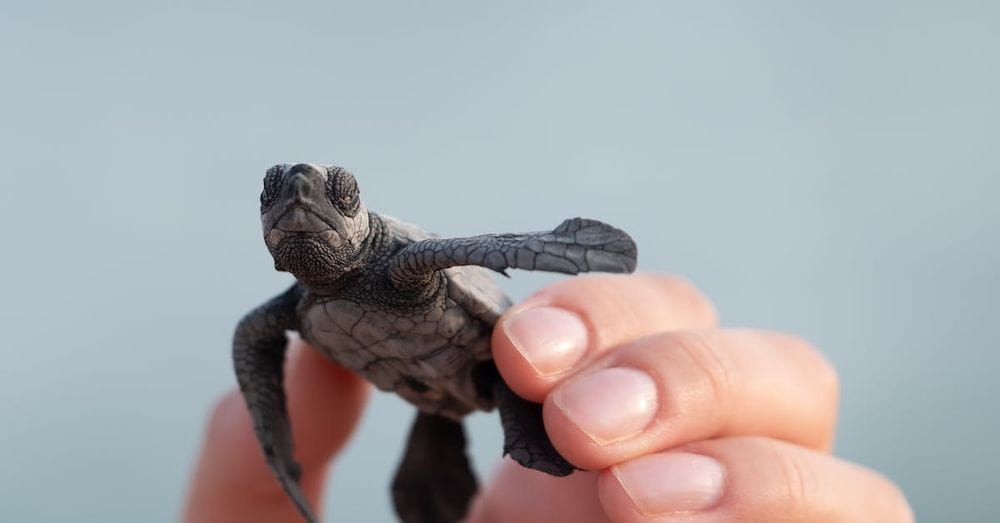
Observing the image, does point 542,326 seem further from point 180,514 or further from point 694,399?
point 180,514

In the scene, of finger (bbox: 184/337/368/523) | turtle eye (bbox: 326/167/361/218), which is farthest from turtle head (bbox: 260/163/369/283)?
finger (bbox: 184/337/368/523)

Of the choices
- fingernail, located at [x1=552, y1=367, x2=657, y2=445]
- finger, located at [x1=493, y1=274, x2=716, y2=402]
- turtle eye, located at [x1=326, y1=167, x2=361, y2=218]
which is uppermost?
turtle eye, located at [x1=326, y1=167, x2=361, y2=218]

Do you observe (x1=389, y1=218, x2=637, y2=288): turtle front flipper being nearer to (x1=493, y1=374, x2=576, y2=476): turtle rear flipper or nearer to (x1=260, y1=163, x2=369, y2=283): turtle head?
(x1=260, y1=163, x2=369, y2=283): turtle head

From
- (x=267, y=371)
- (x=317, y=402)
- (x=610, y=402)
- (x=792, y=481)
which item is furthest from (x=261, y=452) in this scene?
(x=792, y=481)

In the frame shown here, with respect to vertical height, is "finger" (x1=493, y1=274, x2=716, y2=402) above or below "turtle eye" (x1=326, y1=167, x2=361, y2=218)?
below

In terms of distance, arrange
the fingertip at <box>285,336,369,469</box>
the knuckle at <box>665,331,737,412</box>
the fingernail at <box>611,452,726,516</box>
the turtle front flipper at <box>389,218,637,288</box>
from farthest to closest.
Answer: the fingertip at <box>285,336,369,469</box>, the knuckle at <box>665,331,737,412</box>, the fingernail at <box>611,452,726,516</box>, the turtle front flipper at <box>389,218,637,288</box>

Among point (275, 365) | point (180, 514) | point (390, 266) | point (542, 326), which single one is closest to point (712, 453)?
point (542, 326)

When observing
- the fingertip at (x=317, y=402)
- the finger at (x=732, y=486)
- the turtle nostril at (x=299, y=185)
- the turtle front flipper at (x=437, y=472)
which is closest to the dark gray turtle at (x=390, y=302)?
the turtle nostril at (x=299, y=185)
